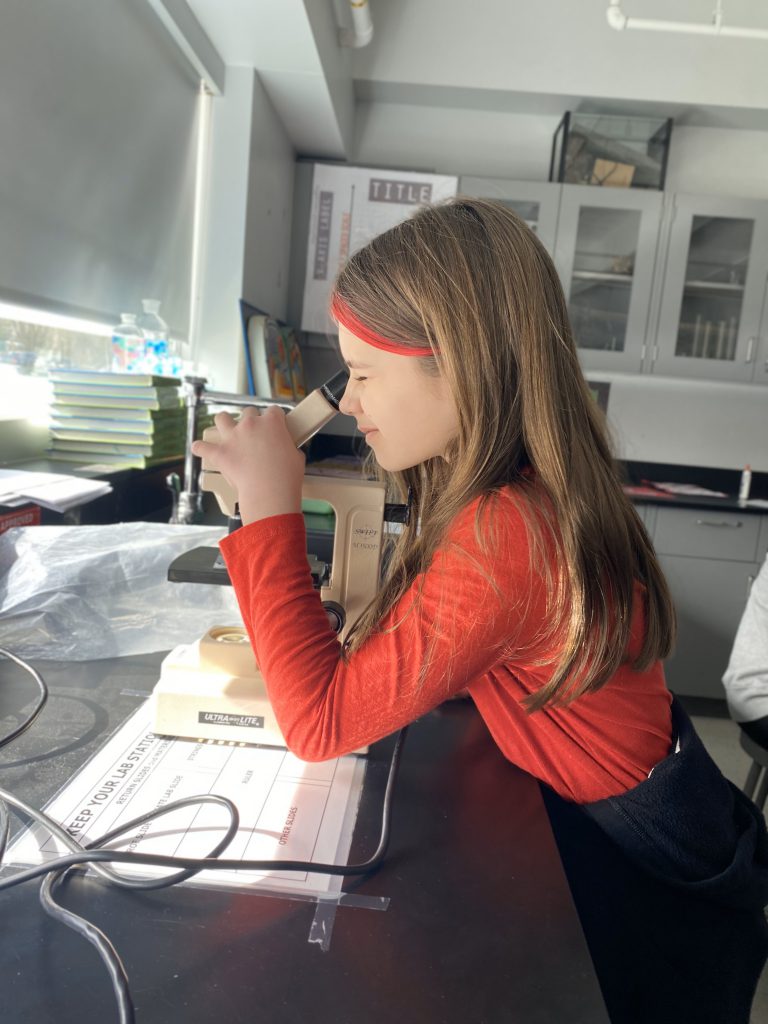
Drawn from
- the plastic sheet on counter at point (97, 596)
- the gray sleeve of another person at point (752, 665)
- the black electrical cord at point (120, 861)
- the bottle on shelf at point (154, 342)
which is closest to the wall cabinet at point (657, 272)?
the bottle on shelf at point (154, 342)

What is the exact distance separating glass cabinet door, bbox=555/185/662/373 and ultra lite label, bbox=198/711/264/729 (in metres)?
2.66

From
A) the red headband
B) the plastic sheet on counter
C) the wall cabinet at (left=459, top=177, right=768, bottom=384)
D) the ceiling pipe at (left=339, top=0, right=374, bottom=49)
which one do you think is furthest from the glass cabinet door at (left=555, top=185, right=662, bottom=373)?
the red headband

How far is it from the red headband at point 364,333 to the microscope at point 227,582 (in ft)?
0.18

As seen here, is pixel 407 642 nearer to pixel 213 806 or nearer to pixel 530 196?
pixel 213 806

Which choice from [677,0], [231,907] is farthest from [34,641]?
[677,0]

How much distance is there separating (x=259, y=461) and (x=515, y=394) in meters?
0.27

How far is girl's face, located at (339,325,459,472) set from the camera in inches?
29.3

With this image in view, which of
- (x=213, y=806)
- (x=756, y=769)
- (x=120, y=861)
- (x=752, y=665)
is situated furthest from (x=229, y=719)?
(x=756, y=769)

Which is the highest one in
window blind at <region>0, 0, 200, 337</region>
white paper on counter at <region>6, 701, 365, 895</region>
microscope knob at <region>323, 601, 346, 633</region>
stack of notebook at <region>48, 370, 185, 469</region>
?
window blind at <region>0, 0, 200, 337</region>

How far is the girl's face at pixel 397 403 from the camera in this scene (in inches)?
29.3

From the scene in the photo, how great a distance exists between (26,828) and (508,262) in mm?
659

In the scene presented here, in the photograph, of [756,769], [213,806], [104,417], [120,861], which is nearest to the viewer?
[120,861]

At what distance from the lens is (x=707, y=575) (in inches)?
117

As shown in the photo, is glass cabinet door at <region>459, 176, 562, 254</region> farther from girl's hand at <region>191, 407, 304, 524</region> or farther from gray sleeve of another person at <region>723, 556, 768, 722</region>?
girl's hand at <region>191, 407, 304, 524</region>
